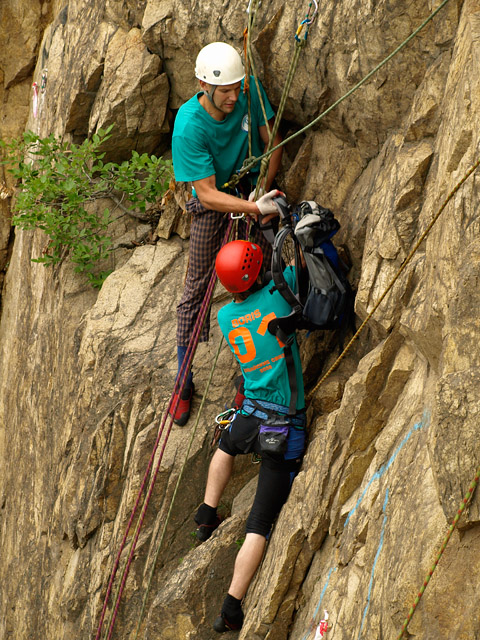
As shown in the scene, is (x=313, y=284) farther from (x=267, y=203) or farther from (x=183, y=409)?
(x=183, y=409)

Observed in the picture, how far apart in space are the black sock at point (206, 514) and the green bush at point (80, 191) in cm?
330

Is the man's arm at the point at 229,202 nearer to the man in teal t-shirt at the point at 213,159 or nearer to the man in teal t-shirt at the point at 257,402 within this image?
the man in teal t-shirt at the point at 213,159

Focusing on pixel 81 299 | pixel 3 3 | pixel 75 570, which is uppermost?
pixel 3 3

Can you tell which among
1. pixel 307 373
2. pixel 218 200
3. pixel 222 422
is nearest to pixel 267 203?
pixel 218 200

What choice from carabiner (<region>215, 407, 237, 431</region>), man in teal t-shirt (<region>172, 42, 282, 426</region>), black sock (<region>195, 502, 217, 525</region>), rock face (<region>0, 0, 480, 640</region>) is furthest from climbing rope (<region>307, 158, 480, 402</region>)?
man in teal t-shirt (<region>172, 42, 282, 426</region>)

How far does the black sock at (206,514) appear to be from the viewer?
590 cm

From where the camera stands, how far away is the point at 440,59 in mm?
4812

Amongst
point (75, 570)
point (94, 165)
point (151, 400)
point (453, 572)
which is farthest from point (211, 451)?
point (94, 165)

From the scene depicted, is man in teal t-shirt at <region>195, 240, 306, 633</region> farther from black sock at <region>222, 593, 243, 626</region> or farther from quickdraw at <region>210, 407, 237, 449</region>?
quickdraw at <region>210, 407, 237, 449</region>

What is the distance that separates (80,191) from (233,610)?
16.4ft

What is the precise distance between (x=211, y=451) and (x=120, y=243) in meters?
3.08

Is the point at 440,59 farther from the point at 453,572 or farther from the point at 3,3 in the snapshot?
the point at 3,3

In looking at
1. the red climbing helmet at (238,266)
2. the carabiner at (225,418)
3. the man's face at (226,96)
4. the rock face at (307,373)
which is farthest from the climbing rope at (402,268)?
the man's face at (226,96)

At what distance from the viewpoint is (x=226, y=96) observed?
5.84 m
